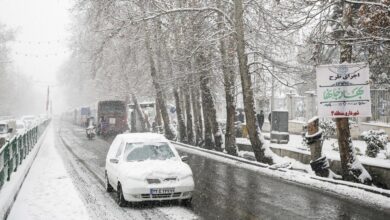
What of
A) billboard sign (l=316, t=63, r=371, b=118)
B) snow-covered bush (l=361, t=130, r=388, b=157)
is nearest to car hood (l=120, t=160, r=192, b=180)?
billboard sign (l=316, t=63, r=371, b=118)

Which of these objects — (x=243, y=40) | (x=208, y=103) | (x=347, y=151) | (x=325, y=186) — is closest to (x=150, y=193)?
(x=325, y=186)

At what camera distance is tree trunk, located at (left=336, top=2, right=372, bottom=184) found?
13.3 m

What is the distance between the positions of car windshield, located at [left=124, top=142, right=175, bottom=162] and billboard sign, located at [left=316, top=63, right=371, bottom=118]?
209 inches

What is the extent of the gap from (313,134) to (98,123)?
30.9m

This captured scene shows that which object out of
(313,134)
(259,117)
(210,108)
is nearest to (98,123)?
(259,117)

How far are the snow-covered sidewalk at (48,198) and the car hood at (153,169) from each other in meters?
1.32

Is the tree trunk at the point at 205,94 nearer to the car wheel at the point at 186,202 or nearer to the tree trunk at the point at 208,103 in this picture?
the tree trunk at the point at 208,103

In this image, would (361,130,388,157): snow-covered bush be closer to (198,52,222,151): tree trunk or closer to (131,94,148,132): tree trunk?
(198,52,222,151): tree trunk

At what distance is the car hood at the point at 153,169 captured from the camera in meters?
10.8

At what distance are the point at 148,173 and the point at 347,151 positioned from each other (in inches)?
250

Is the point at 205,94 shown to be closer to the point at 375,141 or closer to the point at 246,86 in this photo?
the point at 246,86

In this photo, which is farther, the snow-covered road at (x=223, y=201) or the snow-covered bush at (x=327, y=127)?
the snow-covered bush at (x=327, y=127)

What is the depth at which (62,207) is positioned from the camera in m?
11.0

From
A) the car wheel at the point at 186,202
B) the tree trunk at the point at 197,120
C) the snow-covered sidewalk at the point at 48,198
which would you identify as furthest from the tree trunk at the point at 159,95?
the car wheel at the point at 186,202
